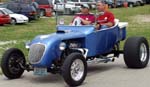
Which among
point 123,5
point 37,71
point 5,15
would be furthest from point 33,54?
point 123,5

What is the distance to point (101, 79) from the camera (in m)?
10.1

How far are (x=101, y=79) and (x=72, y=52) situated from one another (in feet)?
2.76

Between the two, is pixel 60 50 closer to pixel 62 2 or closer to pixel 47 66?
pixel 47 66

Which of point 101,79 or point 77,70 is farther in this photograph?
point 101,79

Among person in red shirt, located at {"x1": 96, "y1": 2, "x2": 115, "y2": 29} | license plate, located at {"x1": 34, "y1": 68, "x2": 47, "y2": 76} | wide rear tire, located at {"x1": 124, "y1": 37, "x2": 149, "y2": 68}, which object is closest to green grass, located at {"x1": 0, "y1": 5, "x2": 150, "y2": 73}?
person in red shirt, located at {"x1": 96, "y1": 2, "x2": 115, "y2": 29}

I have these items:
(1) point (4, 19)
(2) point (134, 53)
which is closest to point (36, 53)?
(2) point (134, 53)

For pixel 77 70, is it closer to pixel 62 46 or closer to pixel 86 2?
pixel 62 46

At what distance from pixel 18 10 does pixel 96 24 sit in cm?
2796

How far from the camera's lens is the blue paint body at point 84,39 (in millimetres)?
9531

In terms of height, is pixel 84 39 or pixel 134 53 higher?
pixel 84 39

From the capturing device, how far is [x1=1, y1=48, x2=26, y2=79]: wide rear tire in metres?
10.0

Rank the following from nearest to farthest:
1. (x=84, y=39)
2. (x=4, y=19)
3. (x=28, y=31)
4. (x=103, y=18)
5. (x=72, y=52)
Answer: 1. (x=72, y=52)
2. (x=84, y=39)
3. (x=103, y=18)
4. (x=28, y=31)
5. (x=4, y=19)

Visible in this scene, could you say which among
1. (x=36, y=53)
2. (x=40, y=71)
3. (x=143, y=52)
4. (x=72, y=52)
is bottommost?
(x=143, y=52)

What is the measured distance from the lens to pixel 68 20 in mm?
11398
